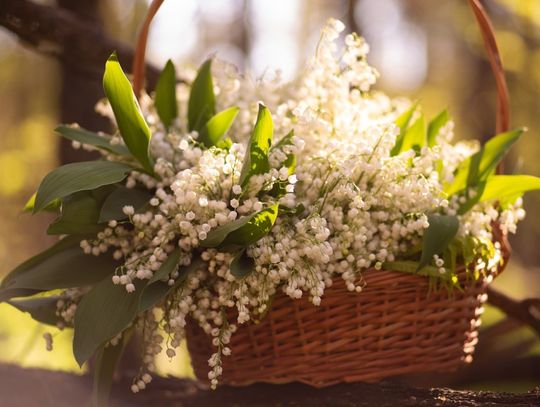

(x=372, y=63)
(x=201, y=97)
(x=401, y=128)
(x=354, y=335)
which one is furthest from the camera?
(x=372, y=63)

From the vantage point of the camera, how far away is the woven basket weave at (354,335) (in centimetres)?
153

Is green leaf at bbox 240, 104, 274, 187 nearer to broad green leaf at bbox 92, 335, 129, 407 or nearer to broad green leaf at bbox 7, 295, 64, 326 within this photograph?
broad green leaf at bbox 92, 335, 129, 407

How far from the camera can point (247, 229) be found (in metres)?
1.36

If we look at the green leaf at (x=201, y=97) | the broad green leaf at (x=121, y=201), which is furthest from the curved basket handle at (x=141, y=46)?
the broad green leaf at (x=121, y=201)

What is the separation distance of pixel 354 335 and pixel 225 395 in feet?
1.83

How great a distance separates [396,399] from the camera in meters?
1.60

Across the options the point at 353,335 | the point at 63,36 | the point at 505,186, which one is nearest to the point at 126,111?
the point at 353,335

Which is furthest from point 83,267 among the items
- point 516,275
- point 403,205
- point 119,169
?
point 516,275

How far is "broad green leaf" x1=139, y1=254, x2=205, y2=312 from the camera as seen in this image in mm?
1371

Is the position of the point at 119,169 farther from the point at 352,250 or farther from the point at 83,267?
the point at 352,250

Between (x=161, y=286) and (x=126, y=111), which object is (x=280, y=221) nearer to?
(x=161, y=286)

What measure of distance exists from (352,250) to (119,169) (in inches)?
24.3

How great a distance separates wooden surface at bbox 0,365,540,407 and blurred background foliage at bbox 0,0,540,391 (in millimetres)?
3057

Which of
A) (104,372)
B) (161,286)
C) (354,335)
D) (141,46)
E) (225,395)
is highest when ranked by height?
(141,46)
